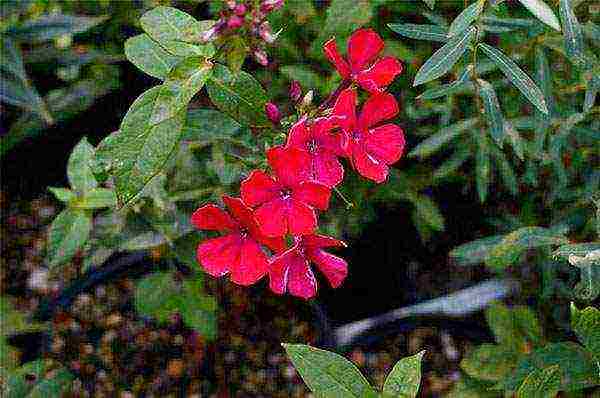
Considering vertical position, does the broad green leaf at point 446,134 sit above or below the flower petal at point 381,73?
below

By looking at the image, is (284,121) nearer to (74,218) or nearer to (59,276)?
(74,218)

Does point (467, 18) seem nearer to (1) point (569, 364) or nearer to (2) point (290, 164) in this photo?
(2) point (290, 164)

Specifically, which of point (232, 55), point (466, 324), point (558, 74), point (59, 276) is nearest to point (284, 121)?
point (232, 55)

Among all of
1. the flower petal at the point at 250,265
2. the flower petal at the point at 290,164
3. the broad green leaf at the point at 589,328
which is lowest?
the broad green leaf at the point at 589,328

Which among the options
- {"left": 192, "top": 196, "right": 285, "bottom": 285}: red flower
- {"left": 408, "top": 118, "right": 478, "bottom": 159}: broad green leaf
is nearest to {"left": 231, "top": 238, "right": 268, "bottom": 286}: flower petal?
{"left": 192, "top": 196, "right": 285, "bottom": 285}: red flower

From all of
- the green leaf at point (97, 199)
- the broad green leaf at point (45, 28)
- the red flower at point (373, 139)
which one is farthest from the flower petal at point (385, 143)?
the broad green leaf at point (45, 28)

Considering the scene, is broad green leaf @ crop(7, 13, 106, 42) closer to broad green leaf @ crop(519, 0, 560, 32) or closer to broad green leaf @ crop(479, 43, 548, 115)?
broad green leaf @ crop(479, 43, 548, 115)

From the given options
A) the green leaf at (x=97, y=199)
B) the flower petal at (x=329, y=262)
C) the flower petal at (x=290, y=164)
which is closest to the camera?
the flower petal at (x=290, y=164)

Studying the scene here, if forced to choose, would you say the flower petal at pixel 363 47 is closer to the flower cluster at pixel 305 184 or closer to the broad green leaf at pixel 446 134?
the flower cluster at pixel 305 184
